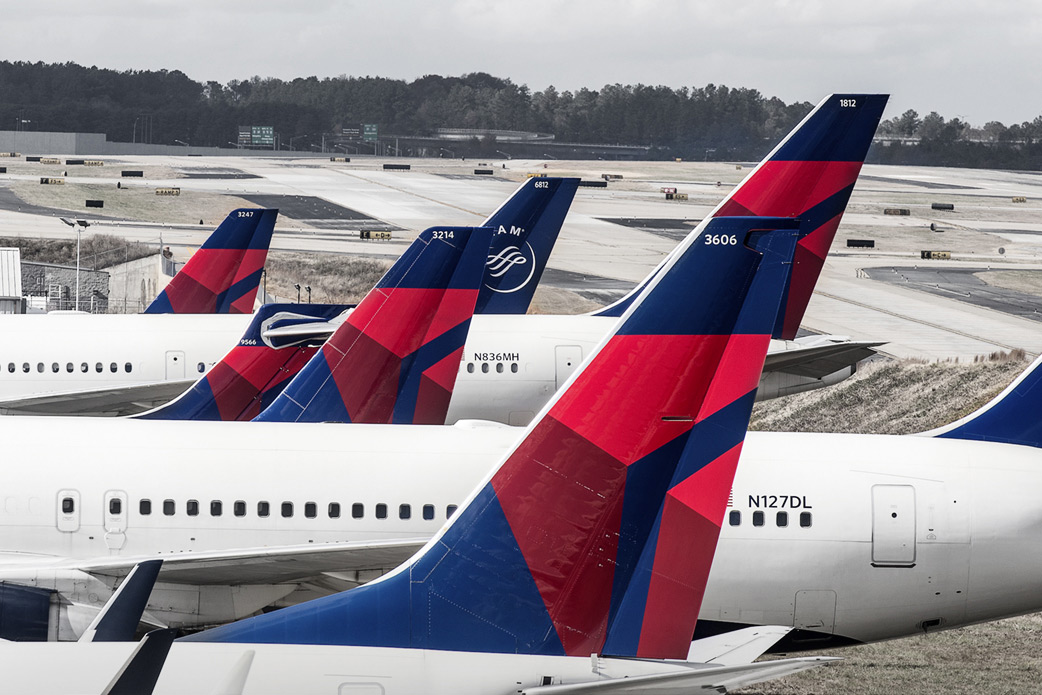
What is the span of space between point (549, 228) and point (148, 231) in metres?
58.6

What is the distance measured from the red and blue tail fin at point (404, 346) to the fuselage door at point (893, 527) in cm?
692

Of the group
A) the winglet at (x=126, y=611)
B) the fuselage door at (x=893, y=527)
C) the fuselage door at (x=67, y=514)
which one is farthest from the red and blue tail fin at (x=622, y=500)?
the fuselage door at (x=67, y=514)

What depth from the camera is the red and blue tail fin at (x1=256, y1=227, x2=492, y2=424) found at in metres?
17.8

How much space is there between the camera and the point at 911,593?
46.4ft

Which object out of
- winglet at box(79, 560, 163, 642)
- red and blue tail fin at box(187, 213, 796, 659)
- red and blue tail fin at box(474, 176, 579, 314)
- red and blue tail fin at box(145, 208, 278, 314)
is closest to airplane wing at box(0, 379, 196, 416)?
red and blue tail fin at box(145, 208, 278, 314)

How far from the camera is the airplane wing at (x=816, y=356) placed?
2575 centimetres

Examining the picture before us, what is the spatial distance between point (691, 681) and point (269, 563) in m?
5.98

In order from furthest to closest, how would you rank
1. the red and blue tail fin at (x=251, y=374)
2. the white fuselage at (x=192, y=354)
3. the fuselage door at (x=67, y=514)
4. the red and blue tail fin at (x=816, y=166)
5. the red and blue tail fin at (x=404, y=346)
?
the white fuselage at (x=192, y=354), the red and blue tail fin at (x=816, y=166), the red and blue tail fin at (x=251, y=374), the red and blue tail fin at (x=404, y=346), the fuselage door at (x=67, y=514)

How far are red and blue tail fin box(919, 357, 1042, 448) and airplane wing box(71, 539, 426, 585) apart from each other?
23.8 feet


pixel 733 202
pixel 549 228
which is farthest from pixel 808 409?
pixel 733 202

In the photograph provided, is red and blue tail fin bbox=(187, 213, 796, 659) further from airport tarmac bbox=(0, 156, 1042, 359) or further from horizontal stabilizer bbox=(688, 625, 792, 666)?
airport tarmac bbox=(0, 156, 1042, 359)

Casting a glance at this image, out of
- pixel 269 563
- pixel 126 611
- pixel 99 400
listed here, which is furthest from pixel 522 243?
pixel 126 611

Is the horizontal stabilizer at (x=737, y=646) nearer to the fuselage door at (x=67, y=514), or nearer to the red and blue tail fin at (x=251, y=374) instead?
the fuselage door at (x=67, y=514)

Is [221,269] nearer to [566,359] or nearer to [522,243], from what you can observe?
[522,243]
